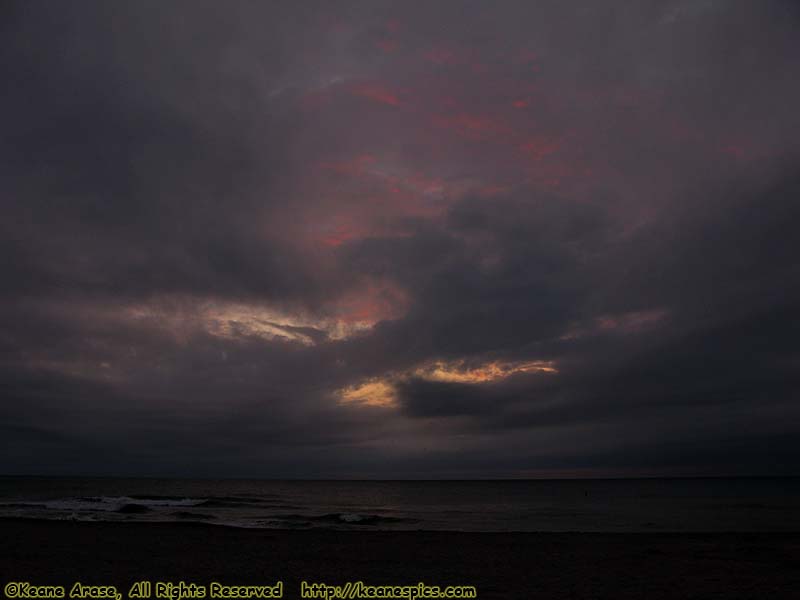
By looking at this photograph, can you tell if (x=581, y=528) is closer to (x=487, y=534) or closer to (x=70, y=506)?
(x=487, y=534)

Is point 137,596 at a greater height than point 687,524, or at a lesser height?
greater

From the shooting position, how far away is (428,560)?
2191cm

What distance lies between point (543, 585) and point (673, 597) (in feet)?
12.0

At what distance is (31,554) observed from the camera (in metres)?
20.9

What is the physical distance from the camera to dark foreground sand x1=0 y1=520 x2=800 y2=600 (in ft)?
55.5

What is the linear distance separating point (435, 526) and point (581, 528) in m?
11.0

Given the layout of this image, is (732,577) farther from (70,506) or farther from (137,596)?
(70,506)

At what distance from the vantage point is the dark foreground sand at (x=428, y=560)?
16906 millimetres

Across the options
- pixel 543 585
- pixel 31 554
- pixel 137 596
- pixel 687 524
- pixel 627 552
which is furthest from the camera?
pixel 687 524

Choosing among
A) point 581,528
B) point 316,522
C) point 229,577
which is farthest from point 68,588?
point 581,528

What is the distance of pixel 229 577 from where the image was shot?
17359 mm

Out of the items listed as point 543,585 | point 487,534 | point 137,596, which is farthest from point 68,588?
point 487,534

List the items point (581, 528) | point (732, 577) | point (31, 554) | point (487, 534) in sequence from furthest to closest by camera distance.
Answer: point (581, 528), point (487, 534), point (31, 554), point (732, 577)

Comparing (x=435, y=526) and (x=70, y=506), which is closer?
(x=435, y=526)
